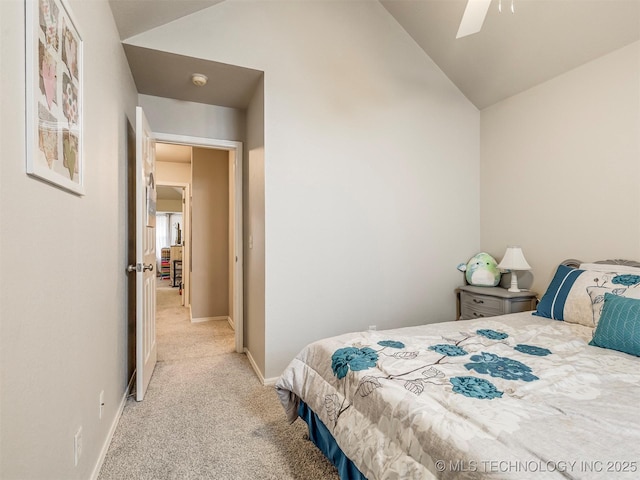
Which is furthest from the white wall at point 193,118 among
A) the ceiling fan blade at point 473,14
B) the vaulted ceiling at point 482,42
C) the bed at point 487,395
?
the bed at point 487,395

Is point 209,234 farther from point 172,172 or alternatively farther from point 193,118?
point 193,118

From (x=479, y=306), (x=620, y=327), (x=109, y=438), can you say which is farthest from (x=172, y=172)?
(x=620, y=327)

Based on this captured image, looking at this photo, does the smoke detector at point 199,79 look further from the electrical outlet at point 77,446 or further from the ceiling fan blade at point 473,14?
the electrical outlet at point 77,446

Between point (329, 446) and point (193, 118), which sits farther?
point (193, 118)

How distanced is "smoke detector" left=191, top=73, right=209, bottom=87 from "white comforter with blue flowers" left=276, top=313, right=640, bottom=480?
2306 mm

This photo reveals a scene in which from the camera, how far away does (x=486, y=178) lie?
3.57 meters

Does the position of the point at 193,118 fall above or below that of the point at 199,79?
below

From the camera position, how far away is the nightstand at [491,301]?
2.90 meters

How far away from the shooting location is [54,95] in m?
1.15

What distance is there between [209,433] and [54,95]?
1868mm

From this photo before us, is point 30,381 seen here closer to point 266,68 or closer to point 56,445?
point 56,445

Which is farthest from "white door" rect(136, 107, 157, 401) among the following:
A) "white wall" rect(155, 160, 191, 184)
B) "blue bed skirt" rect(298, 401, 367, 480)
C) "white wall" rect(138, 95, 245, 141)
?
"white wall" rect(155, 160, 191, 184)

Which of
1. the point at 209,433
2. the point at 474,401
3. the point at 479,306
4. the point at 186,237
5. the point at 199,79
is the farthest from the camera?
the point at 186,237

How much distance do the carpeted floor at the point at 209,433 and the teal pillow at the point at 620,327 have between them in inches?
59.6
